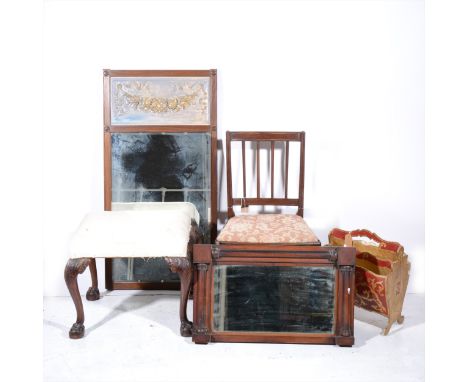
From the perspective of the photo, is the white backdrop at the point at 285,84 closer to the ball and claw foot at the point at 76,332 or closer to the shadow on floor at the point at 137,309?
the shadow on floor at the point at 137,309

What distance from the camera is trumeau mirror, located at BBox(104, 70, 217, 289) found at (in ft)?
9.34

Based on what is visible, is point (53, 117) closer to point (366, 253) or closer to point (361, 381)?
point (366, 253)

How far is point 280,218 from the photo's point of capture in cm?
255

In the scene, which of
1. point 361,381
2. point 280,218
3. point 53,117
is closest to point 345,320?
point 361,381

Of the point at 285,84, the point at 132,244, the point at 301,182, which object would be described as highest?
the point at 285,84

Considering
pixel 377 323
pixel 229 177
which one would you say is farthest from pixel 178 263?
pixel 377 323

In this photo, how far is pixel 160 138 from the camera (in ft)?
9.37

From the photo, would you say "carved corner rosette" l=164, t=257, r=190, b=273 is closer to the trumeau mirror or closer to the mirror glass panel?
the mirror glass panel

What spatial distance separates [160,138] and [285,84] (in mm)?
819

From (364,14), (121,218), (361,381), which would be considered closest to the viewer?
(361,381)

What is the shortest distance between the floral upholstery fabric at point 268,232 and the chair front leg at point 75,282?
647 mm

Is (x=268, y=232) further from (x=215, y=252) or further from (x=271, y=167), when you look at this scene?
(x=271, y=167)

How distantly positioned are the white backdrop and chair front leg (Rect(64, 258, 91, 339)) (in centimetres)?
77

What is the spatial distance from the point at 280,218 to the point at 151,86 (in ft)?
3.64
